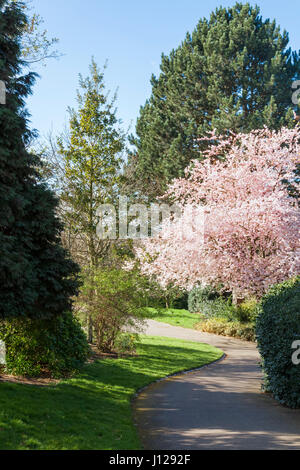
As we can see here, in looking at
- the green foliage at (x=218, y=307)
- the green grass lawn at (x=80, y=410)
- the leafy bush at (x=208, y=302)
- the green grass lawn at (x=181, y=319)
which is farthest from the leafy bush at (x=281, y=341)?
the green grass lawn at (x=181, y=319)

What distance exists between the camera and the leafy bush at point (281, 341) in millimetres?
A: 7605

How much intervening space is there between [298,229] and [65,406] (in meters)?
10.1

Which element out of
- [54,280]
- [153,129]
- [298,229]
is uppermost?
[153,129]

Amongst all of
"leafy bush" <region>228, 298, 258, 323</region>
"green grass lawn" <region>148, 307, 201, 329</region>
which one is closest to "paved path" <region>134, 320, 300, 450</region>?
"leafy bush" <region>228, 298, 258, 323</region>

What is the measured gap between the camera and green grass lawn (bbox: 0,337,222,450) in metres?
5.40

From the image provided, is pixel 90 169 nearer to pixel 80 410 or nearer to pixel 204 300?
pixel 80 410

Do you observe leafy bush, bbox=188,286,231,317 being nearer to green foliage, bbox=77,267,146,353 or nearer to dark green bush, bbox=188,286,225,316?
dark green bush, bbox=188,286,225,316

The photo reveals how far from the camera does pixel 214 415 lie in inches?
286

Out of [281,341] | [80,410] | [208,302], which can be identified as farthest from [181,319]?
[80,410]

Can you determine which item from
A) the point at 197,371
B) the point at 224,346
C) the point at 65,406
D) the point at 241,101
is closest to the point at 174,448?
the point at 65,406

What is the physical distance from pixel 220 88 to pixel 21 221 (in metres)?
19.6

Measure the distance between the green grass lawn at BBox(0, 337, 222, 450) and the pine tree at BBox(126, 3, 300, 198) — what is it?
13.9 metres

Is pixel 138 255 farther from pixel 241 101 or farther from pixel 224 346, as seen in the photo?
pixel 241 101

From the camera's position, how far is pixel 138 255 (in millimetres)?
16828
